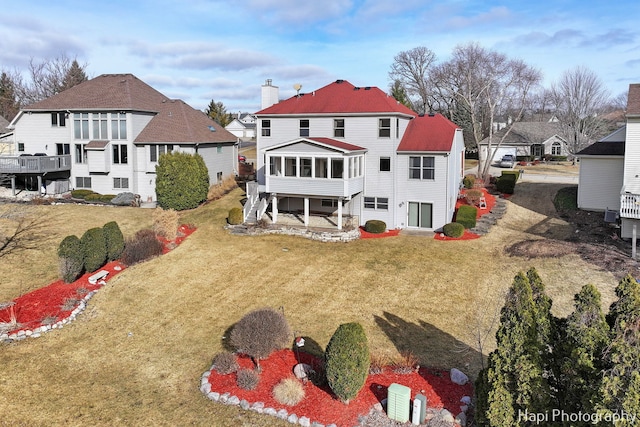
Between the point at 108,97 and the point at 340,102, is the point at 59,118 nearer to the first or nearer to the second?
the point at 108,97

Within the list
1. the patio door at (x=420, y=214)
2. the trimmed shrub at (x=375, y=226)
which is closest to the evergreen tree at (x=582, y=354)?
the trimmed shrub at (x=375, y=226)

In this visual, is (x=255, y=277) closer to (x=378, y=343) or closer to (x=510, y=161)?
(x=378, y=343)

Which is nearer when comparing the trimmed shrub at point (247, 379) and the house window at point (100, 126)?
the trimmed shrub at point (247, 379)

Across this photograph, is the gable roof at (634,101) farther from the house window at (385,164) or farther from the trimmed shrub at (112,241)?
the trimmed shrub at (112,241)

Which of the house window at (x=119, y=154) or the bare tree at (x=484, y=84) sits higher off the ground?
the bare tree at (x=484, y=84)

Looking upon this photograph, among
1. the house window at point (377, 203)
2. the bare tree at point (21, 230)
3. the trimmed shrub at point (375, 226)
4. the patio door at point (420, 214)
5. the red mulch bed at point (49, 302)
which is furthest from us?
the house window at point (377, 203)

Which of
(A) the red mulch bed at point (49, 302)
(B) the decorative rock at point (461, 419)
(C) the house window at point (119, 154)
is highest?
(C) the house window at point (119, 154)

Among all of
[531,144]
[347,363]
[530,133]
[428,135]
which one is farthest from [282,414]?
[530,133]

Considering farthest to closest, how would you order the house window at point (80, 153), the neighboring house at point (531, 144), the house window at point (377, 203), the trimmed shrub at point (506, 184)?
1. the neighboring house at point (531, 144)
2. the house window at point (80, 153)
3. the trimmed shrub at point (506, 184)
4. the house window at point (377, 203)
